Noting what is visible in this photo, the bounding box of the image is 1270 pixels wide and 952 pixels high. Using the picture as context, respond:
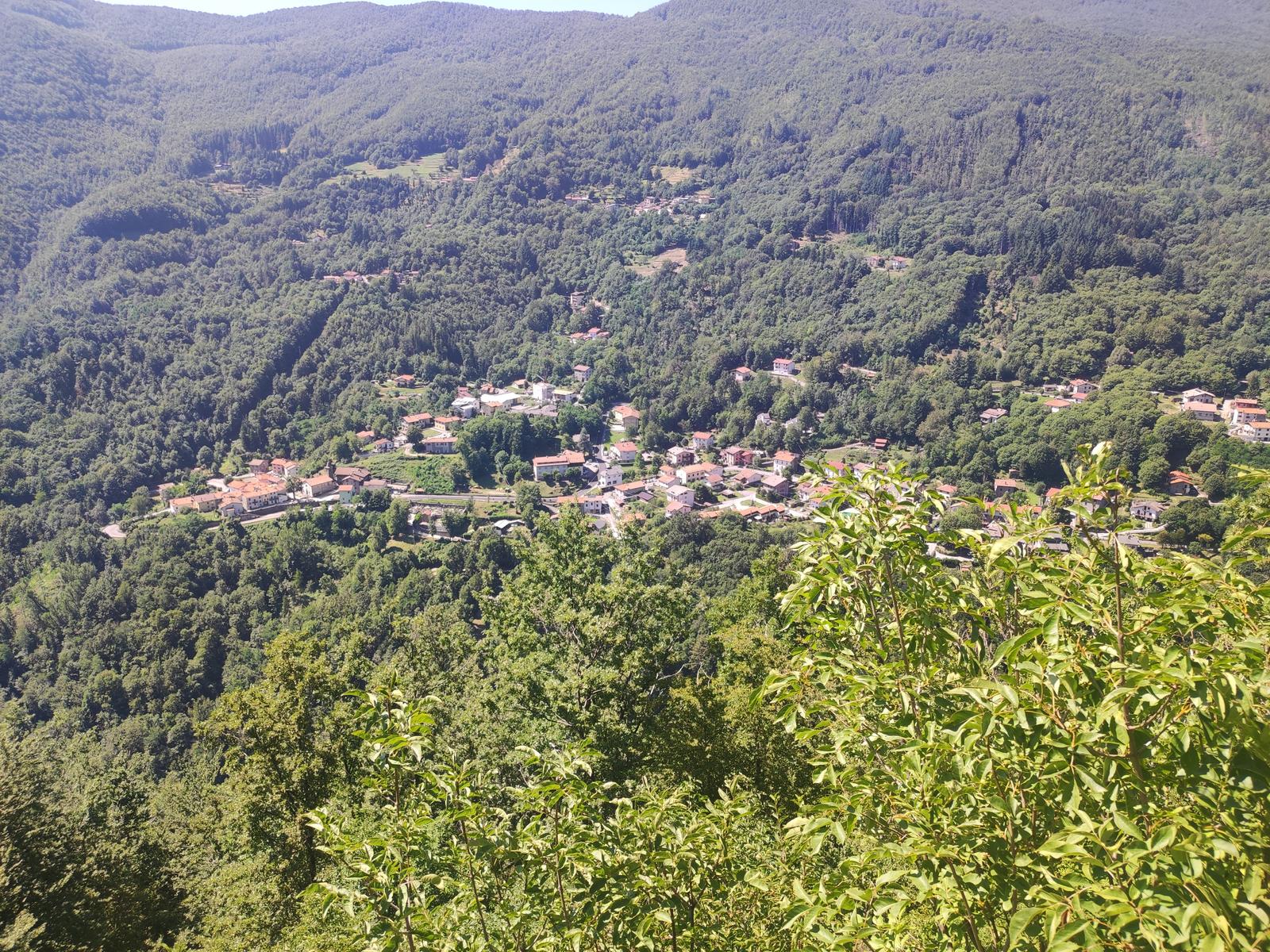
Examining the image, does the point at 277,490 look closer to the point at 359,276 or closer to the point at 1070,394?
the point at 359,276

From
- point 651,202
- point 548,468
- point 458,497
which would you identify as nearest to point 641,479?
point 548,468

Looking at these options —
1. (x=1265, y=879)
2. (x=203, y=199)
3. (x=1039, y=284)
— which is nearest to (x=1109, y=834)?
(x=1265, y=879)

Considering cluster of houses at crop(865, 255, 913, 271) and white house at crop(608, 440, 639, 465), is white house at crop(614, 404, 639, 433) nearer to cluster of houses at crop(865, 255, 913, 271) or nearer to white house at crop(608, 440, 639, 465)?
white house at crop(608, 440, 639, 465)

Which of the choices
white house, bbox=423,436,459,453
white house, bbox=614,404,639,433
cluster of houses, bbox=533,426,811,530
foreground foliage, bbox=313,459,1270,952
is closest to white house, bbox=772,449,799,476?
cluster of houses, bbox=533,426,811,530

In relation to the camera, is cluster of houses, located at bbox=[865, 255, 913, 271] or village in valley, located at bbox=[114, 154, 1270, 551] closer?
village in valley, located at bbox=[114, 154, 1270, 551]

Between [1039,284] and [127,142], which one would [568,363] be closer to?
[1039,284]

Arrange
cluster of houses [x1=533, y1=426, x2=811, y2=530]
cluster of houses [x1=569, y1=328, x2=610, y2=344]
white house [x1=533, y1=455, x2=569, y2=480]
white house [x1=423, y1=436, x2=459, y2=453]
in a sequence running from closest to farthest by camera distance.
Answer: cluster of houses [x1=533, y1=426, x2=811, y2=530] < white house [x1=533, y1=455, x2=569, y2=480] < white house [x1=423, y1=436, x2=459, y2=453] < cluster of houses [x1=569, y1=328, x2=610, y2=344]

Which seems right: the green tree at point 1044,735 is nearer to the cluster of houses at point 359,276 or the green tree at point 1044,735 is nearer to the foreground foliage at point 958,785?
the foreground foliage at point 958,785
